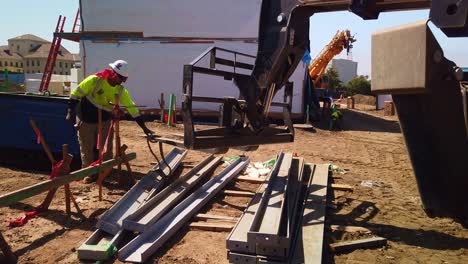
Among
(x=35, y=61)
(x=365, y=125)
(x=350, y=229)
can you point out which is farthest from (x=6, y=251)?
(x=35, y=61)

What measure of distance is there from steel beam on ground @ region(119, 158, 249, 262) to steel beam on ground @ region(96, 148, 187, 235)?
38 cm

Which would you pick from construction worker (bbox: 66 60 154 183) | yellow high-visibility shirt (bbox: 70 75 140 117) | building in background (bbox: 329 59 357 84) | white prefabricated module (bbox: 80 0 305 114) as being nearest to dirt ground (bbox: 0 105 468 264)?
construction worker (bbox: 66 60 154 183)

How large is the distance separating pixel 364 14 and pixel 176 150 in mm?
4599

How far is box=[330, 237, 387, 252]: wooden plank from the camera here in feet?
14.4

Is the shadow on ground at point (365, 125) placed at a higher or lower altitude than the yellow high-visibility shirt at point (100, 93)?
lower

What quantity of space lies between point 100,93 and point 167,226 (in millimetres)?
2790

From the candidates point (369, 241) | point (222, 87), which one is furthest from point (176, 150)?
point (222, 87)

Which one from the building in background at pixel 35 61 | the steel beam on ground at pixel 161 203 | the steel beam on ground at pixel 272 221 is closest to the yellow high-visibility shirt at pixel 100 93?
the steel beam on ground at pixel 161 203

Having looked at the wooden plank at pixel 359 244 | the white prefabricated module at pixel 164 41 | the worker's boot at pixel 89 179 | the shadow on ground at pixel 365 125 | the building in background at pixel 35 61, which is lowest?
the wooden plank at pixel 359 244

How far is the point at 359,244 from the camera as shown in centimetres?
446

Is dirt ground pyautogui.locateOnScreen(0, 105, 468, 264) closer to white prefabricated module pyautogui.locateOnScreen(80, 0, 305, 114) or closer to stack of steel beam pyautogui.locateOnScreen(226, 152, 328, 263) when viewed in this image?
stack of steel beam pyautogui.locateOnScreen(226, 152, 328, 263)

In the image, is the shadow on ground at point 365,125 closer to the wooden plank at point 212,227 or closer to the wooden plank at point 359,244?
the wooden plank at point 359,244

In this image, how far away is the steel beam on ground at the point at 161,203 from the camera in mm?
4367

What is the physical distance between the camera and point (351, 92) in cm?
4656
